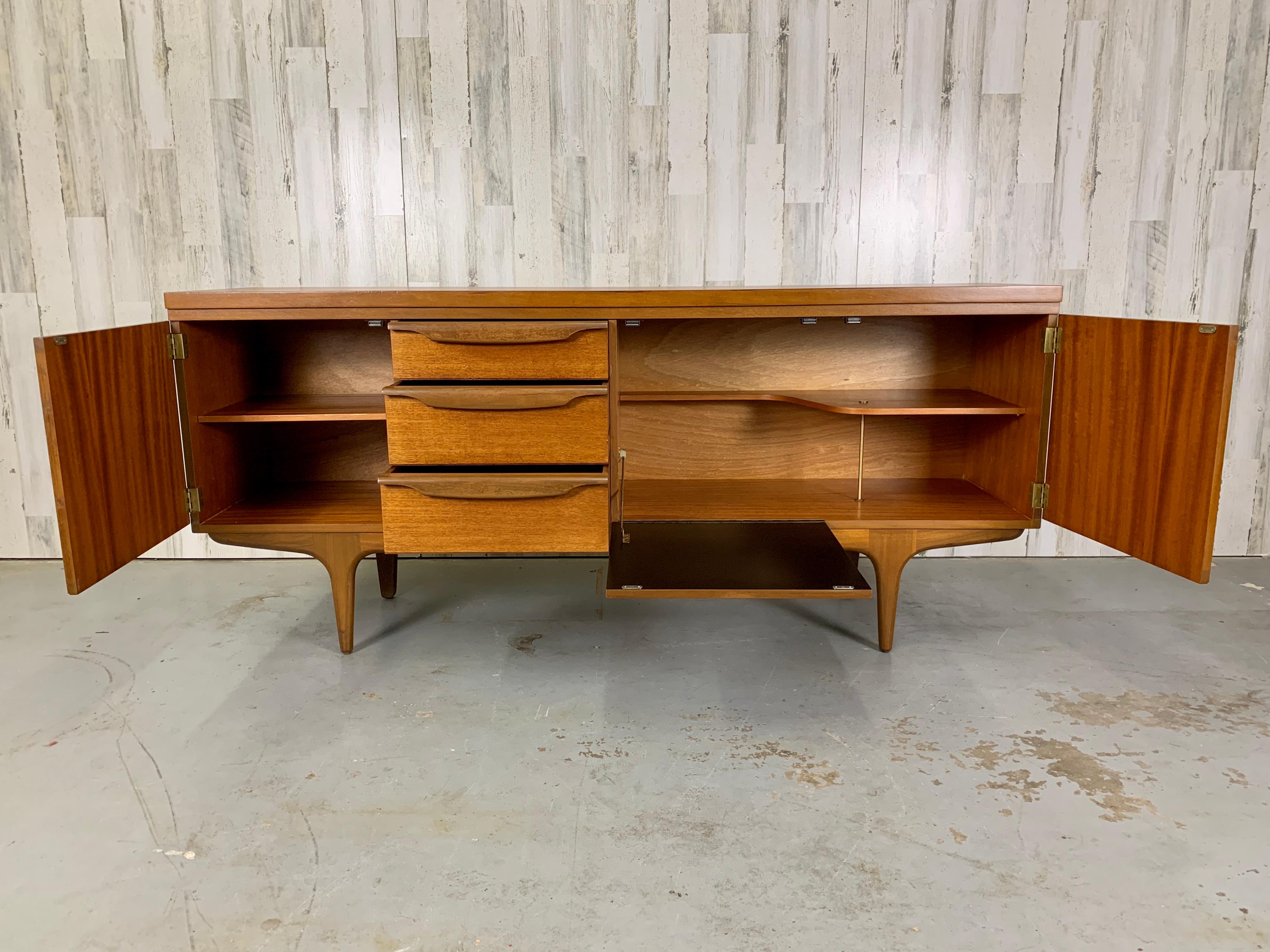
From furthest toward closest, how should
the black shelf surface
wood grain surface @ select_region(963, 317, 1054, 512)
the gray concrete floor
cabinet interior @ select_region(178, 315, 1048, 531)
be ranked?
cabinet interior @ select_region(178, 315, 1048, 531), wood grain surface @ select_region(963, 317, 1054, 512), the black shelf surface, the gray concrete floor

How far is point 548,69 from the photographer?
3.25 metres

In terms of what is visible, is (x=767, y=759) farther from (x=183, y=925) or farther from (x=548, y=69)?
(x=548, y=69)

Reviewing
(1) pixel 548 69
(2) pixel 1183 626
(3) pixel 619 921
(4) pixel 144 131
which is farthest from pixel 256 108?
(2) pixel 1183 626

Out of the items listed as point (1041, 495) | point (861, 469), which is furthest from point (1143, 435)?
point (861, 469)

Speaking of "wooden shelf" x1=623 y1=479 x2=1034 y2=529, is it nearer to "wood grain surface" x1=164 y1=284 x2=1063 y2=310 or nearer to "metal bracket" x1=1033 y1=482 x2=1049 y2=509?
"metal bracket" x1=1033 y1=482 x2=1049 y2=509

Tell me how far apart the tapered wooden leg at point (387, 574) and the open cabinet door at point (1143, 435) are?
79.2 inches

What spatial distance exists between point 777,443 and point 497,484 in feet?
3.26

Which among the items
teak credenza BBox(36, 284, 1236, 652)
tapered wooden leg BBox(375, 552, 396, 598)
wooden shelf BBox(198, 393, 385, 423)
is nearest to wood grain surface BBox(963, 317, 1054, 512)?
teak credenza BBox(36, 284, 1236, 652)

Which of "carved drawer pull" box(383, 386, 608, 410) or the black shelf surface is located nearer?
the black shelf surface

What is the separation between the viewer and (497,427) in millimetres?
2297

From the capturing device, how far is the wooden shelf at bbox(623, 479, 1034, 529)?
248 cm

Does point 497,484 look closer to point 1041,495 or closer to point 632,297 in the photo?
point 632,297

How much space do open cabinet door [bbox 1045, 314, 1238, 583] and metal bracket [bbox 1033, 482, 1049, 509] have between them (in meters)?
0.01

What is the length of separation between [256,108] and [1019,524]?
2834 millimetres
